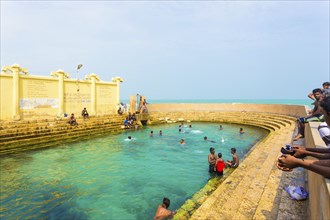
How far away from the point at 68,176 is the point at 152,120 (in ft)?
61.2

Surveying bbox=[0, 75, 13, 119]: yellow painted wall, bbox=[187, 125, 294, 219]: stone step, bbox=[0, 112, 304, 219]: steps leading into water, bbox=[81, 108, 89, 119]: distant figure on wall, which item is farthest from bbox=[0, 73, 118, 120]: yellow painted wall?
bbox=[187, 125, 294, 219]: stone step

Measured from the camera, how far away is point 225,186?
6.57 metres

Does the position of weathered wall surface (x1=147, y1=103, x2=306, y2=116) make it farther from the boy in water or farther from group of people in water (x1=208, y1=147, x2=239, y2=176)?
the boy in water

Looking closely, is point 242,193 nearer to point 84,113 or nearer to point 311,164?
point 311,164

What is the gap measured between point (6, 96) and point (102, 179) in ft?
40.6

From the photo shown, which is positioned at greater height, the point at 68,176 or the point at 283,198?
the point at 283,198

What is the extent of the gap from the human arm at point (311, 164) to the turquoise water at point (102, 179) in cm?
521

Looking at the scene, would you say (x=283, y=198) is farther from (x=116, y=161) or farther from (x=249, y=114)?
(x=249, y=114)

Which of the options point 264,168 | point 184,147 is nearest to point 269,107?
point 184,147

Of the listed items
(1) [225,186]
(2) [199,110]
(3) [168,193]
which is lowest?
(3) [168,193]

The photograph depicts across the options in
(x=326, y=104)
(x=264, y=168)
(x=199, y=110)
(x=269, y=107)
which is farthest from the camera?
(x=199, y=110)

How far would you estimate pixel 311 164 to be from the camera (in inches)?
93.9

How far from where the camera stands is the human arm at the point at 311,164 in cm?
228

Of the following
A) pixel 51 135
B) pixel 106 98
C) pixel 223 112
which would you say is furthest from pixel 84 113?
pixel 223 112
